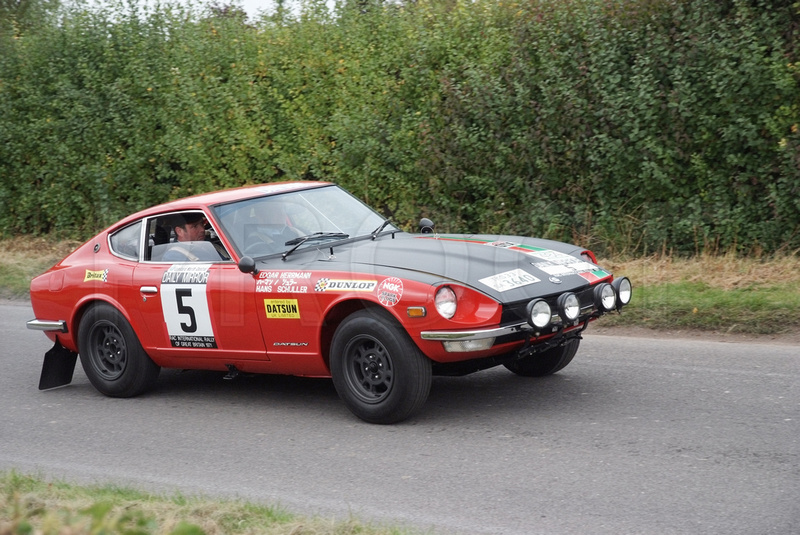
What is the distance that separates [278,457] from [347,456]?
17.2 inches

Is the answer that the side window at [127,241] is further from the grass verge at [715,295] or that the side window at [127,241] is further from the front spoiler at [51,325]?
the grass verge at [715,295]

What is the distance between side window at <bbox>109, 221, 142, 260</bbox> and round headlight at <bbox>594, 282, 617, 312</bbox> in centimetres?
360

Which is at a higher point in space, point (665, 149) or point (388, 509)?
point (665, 149)

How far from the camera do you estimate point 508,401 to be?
6.50 metres

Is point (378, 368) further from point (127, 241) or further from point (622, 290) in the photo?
point (127, 241)

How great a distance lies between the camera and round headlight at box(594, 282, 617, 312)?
6.12 m

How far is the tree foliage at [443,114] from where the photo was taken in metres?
10.7

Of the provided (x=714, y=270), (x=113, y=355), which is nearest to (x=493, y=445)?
(x=113, y=355)

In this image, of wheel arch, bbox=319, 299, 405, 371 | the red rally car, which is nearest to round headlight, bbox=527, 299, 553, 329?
the red rally car

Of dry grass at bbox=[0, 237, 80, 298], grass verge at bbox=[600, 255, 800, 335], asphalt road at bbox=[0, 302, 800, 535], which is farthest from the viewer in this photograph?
dry grass at bbox=[0, 237, 80, 298]

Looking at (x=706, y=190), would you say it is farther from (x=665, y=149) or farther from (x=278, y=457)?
(x=278, y=457)

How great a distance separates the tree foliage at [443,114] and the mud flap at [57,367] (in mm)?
6228

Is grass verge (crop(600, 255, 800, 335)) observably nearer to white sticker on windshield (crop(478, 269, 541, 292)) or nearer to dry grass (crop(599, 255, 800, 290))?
dry grass (crop(599, 255, 800, 290))

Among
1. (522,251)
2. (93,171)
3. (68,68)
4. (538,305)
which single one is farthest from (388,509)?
(68,68)
